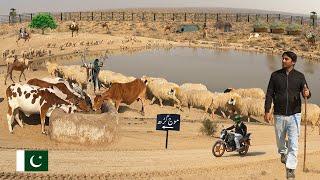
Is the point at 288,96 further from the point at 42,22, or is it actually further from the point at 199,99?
the point at 42,22

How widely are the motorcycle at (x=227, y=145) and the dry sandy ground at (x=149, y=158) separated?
7.3 inches

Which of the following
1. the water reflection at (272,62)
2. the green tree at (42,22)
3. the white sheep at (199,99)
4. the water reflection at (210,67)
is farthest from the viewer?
the green tree at (42,22)

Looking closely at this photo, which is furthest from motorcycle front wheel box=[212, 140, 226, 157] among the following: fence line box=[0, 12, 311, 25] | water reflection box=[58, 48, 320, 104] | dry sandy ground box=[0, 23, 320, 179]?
fence line box=[0, 12, 311, 25]

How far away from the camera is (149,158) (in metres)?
11.0

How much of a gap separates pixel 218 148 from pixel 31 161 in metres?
4.26

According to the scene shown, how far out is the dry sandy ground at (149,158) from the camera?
31.5ft

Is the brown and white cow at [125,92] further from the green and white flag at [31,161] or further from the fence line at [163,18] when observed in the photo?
the fence line at [163,18]

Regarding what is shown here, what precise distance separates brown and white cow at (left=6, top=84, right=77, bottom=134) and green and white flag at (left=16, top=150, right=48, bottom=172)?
4.88 metres

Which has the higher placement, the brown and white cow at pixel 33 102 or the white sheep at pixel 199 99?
the brown and white cow at pixel 33 102

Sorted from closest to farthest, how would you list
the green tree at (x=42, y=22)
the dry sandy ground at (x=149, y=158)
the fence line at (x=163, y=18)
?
the dry sandy ground at (x=149, y=158) → the green tree at (x=42, y=22) → the fence line at (x=163, y=18)

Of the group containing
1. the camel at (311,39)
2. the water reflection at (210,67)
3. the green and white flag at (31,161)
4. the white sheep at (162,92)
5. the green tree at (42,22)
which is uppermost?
the green tree at (42,22)

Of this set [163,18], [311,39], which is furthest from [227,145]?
[163,18]

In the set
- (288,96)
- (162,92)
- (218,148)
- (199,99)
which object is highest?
(288,96)

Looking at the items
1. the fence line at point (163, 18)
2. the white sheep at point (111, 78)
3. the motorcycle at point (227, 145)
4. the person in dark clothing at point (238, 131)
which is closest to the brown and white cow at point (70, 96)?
the motorcycle at point (227, 145)
